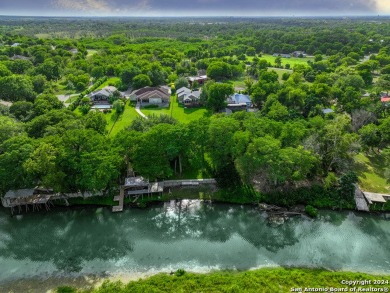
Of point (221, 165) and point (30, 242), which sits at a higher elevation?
point (221, 165)

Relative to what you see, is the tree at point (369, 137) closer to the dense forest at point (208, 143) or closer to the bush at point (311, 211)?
the dense forest at point (208, 143)

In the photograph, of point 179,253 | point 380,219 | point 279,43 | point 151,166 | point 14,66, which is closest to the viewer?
point 179,253

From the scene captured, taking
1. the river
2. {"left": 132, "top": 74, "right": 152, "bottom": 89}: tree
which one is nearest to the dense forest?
the river

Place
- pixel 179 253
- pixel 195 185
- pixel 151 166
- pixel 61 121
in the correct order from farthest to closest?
pixel 61 121 < pixel 195 185 < pixel 151 166 < pixel 179 253

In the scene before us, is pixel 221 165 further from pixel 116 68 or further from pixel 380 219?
pixel 116 68

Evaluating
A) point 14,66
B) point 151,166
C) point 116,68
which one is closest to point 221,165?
point 151,166

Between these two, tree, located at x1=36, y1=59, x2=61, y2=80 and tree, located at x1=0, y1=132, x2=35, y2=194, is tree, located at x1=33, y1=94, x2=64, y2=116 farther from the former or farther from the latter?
tree, located at x1=36, y1=59, x2=61, y2=80

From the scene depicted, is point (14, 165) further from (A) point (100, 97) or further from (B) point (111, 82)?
(B) point (111, 82)
